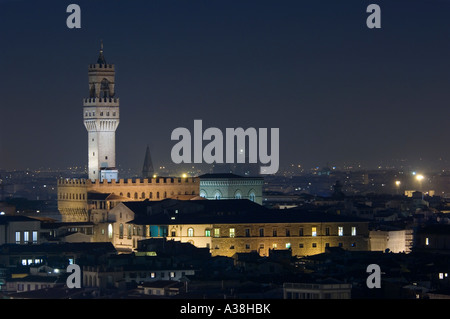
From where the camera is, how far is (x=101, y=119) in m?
67.4

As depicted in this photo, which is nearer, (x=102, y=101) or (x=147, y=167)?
(x=102, y=101)

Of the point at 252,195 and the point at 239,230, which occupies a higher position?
the point at 252,195

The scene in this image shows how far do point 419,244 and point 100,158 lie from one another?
46.2ft

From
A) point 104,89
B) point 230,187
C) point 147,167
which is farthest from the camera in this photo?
point 147,167

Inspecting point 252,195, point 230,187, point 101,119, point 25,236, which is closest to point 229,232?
point 25,236

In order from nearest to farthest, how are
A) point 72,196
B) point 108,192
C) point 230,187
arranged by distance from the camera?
point 108,192 < point 72,196 < point 230,187

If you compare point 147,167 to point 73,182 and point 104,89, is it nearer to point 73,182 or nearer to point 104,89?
point 104,89

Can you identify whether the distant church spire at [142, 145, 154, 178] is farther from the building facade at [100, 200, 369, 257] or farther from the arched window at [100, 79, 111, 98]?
the building facade at [100, 200, 369, 257]

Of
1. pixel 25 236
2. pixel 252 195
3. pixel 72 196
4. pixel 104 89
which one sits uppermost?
pixel 104 89

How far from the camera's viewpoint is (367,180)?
144 metres

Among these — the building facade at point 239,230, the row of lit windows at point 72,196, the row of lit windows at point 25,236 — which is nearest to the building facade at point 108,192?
the row of lit windows at point 72,196

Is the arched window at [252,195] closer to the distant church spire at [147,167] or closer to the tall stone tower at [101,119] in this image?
the tall stone tower at [101,119]
